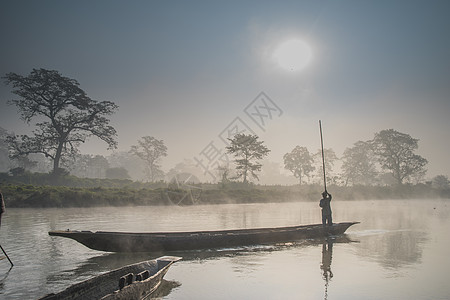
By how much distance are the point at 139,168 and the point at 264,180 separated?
74950 mm

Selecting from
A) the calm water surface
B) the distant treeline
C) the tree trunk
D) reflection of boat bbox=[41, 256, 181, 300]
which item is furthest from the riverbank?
reflection of boat bbox=[41, 256, 181, 300]

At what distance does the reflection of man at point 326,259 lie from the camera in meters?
8.92

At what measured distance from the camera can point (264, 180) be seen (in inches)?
7441

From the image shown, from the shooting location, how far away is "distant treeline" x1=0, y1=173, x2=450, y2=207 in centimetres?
3100

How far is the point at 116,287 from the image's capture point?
6.73m

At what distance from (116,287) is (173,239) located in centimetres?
486

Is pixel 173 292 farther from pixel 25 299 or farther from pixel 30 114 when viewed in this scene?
pixel 30 114

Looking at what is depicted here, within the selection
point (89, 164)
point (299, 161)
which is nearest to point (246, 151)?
point (299, 161)

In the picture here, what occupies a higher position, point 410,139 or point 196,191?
point 410,139

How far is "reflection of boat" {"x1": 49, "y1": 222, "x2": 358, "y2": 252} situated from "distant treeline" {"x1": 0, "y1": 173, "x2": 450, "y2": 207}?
23.7m

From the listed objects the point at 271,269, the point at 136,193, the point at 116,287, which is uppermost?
the point at 136,193

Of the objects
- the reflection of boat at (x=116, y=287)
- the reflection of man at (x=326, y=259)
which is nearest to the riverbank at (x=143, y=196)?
the reflection of man at (x=326, y=259)

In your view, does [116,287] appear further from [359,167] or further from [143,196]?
[359,167]

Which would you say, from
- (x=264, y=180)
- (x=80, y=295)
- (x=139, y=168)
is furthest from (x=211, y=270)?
(x=264, y=180)
